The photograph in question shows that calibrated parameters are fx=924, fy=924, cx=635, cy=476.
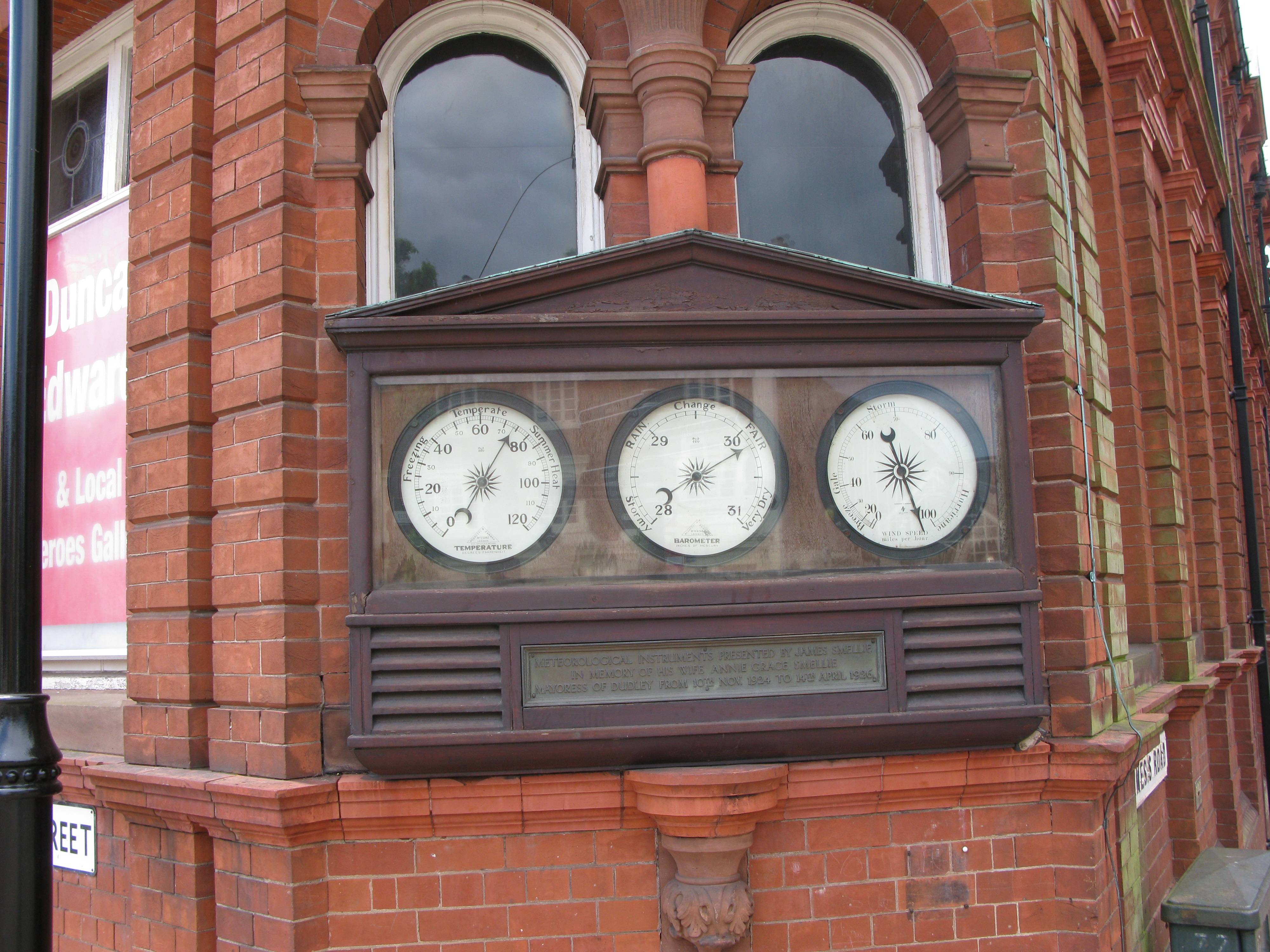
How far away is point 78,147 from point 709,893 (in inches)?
221

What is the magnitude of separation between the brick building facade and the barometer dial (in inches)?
33.8

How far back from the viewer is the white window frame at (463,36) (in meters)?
4.23

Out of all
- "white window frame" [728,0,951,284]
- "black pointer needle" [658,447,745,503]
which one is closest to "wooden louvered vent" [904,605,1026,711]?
"black pointer needle" [658,447,745,503]

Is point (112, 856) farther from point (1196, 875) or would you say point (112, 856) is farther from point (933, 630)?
point (1196, 875)

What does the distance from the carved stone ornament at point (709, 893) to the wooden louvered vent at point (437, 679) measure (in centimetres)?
89

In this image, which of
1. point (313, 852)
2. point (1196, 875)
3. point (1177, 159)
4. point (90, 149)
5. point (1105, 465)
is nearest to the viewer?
point (313, 852)

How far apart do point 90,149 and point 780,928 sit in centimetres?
575

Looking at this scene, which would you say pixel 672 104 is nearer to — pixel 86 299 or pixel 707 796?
pixel 707 796

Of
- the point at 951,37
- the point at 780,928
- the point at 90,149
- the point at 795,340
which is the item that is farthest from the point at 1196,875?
the point at 90,149

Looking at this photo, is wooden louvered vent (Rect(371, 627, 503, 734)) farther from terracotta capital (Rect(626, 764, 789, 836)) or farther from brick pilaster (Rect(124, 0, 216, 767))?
brick pilaster (Rect(124, 0, 216, 767))

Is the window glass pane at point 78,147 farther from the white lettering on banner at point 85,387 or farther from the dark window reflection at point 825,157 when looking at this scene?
the dark window reflection at point 825,157

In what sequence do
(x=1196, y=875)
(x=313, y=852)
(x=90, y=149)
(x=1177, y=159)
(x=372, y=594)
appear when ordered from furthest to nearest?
1. (x=1177, y=159)
2. (x=90, y=149)
3. (x=1196, y=875)
4. (x=313, y=852)
5. (x=372, y=594)

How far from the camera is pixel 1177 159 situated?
779cm

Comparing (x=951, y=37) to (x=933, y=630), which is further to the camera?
(x=951, y=37)
